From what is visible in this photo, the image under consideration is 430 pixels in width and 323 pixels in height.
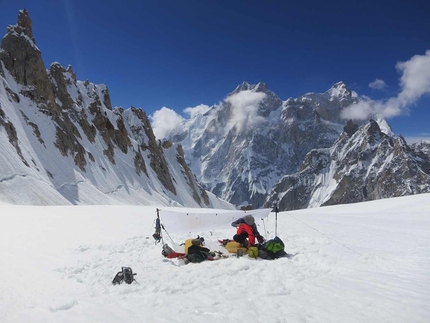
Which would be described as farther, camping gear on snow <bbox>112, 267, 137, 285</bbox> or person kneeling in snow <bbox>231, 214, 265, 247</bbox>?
person kneeling in snow <bbox>231, 214, 265, 247</bbox>

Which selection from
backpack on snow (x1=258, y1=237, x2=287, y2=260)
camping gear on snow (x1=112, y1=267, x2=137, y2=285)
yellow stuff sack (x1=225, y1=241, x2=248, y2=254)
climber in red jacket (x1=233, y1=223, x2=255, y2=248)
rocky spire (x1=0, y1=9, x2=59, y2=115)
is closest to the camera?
camping gear on snow (x1=112, y1=267, x2=137, y2=285)

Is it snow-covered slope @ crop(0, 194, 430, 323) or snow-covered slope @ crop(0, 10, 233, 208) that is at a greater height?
snow-covered slope @ crop(0, 10, 233, 208)

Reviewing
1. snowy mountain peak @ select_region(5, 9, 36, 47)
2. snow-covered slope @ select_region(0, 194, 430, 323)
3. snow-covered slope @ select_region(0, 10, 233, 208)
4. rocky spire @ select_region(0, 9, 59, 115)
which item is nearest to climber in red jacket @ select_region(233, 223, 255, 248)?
snow-covered slope @ select_region(0, 194, 430, 323)

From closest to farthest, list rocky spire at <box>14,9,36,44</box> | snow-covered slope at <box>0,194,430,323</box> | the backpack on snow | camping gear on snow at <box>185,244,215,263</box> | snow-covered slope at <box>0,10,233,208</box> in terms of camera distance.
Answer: snow-covered slope at <box>0,194,430,323</box> < camping gear on snow at <box>185,244,215,263</box> < the backpack on snow < snow-covered slope at <box>0,10,233,208</box> < rocky spire at <box>14,9,36,44</box>

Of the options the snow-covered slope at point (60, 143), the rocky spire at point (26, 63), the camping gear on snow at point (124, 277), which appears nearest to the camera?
the camping gear on snow at point (124, 277)

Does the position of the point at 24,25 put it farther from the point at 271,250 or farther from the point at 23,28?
the point at 271,250

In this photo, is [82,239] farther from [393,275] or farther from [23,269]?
[393,275]

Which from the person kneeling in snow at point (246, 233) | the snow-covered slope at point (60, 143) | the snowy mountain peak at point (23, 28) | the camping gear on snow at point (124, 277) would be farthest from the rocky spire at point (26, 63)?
the camping gear on snow at point (124, 277)

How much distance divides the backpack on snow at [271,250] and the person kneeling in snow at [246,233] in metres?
0.59

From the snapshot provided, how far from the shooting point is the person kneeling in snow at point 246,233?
11.7 m

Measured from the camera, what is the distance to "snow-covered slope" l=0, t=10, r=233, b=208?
45.3m

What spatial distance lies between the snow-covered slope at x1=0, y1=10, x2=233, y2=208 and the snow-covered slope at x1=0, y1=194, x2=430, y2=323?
3163 centimetres

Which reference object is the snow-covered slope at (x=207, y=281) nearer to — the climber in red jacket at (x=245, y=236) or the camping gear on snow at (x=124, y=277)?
the camping gear on snow at (x=124, y=277)

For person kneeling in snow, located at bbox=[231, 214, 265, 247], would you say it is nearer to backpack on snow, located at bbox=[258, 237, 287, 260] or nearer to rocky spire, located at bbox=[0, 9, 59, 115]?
backpack on snow, located at bbox=[258, 237, 287, 260]
